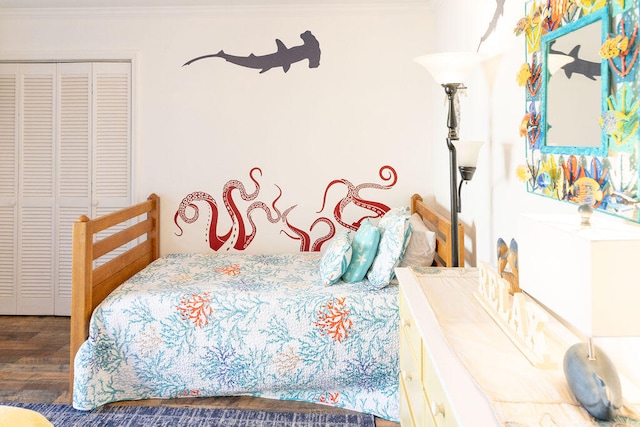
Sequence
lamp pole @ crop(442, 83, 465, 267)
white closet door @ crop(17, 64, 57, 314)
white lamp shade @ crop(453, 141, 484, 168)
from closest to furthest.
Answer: white lamp shade @ crop(453, 141, 484, 168)
lamp pole @ crop(442, 83, 465, 267)
white closet door @ crop(17, 64, 57, 314)

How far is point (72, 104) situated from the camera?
3682 mm

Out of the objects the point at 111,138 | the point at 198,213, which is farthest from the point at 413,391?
the point at 111,138

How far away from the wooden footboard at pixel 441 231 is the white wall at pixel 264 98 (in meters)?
0.16

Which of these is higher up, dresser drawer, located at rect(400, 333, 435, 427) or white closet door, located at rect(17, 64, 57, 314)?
white closet door, located at rect(17, 64, 57, 314)

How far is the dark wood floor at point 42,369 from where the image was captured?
98.5 inches

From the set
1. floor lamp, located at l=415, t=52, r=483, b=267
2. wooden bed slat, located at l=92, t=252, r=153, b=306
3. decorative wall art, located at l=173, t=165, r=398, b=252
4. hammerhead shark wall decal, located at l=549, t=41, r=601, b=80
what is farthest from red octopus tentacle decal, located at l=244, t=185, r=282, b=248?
hammerhead shark wall decal, located at l=549, t=41, r=601, b=80

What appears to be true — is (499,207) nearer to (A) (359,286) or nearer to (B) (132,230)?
(A) (359,286)

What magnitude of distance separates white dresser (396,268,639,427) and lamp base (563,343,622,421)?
0.03 metres

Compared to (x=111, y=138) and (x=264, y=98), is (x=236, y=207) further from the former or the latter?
(x=111, y=138)

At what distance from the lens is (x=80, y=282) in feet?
8.01

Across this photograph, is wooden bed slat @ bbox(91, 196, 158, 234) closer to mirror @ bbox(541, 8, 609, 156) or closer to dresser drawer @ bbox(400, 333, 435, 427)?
dresser drawer @ bbox(400, 333, 435, 427)

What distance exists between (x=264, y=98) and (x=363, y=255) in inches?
61.5

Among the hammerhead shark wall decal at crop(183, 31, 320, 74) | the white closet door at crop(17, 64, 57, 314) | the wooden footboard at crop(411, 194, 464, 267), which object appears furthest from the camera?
the white closet door at crop(17, 64, 57, 314)

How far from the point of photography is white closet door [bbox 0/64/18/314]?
3.70 meters
